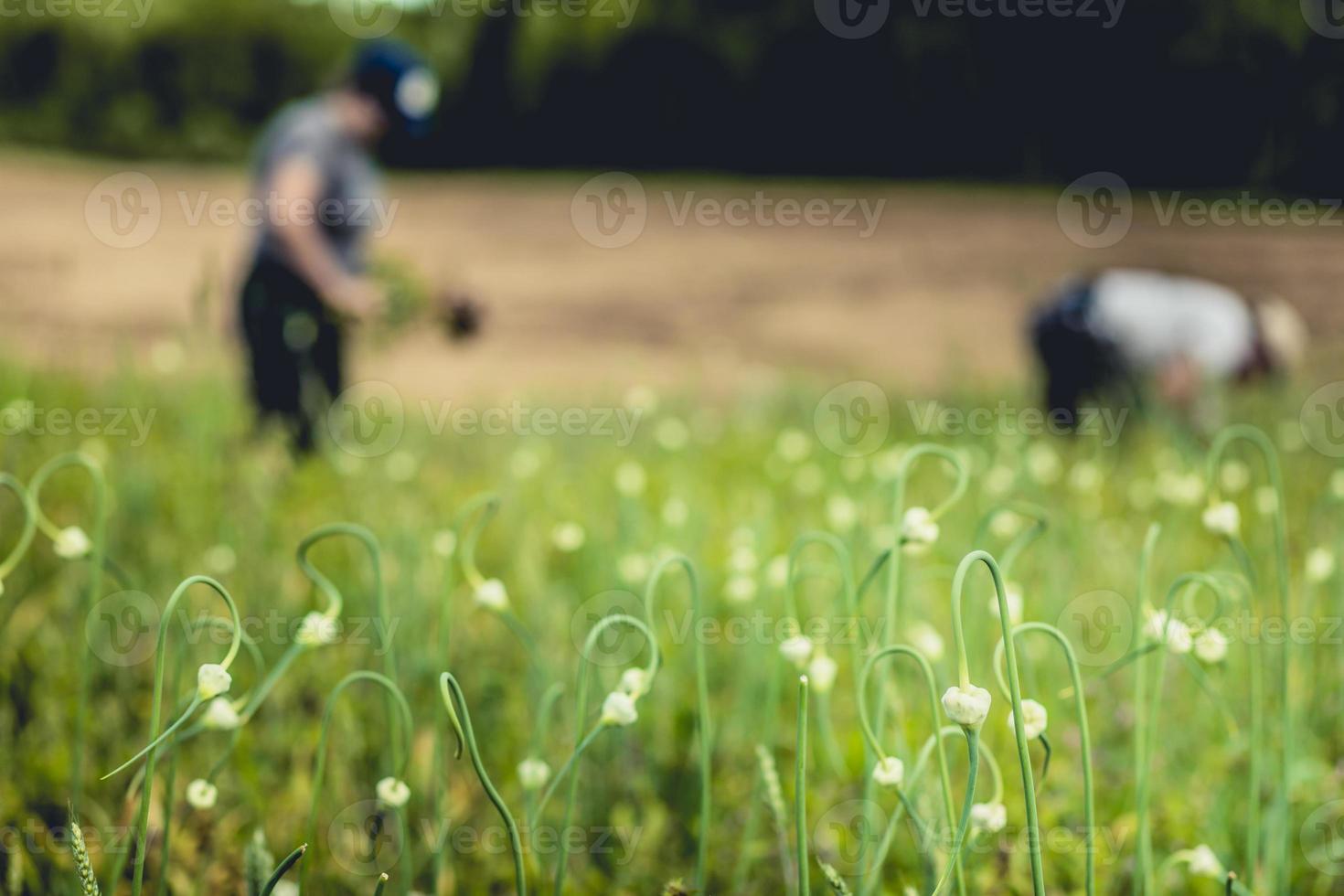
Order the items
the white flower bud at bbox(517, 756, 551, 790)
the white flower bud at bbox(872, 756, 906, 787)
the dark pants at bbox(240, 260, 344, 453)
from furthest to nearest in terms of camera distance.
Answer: the dark pants at bbox(240, 260, 344, 453)
the white flower bud at bbox(517, 756, 551, 790)
the white flower bud at bbox(872, 756, 906, 787)

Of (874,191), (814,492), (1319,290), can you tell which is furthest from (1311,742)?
(874,191)

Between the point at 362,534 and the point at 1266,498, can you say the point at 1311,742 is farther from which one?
the point at 362,534

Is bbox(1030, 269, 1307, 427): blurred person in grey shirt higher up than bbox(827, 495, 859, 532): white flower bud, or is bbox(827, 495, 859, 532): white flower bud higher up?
bbox(1030, 269, 1307, 427): blurred person in grey shirt

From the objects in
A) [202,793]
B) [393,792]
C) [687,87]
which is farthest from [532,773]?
[687,87]

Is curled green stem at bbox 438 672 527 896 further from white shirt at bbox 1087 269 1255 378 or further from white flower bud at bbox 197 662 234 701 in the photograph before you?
A: white shirt at bbox 1087 269 1255 378

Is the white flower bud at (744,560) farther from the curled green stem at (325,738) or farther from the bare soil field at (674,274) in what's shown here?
the bare soil field at (674,274)

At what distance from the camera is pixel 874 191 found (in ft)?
38.9

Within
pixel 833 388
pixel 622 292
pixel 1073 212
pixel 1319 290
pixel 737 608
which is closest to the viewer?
pixel 737 608

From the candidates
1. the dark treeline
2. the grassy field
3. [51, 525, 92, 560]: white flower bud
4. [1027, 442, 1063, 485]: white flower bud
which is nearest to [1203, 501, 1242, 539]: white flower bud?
the grassy field

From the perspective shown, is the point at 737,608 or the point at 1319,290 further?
the point at 1319,290

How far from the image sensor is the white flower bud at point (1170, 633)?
97cm

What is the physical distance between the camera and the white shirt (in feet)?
12.7

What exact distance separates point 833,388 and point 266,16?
12106 mm

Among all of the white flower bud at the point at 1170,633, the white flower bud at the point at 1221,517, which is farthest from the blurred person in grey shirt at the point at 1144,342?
the white flower bud at the point at 1170,633
